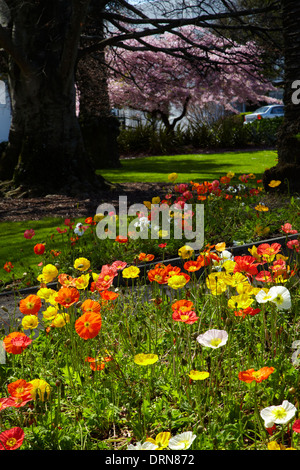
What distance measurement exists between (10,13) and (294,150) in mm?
5609

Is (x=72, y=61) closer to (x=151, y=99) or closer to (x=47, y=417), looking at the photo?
(x=47, y=417)

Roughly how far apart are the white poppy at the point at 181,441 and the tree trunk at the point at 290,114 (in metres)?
6.58

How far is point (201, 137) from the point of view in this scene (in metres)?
21.7

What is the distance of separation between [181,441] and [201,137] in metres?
20.8

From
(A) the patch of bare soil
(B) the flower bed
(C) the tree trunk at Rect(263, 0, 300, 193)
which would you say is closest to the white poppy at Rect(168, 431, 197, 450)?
(B) the flower bed

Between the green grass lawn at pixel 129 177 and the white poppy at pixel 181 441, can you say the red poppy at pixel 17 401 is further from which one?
the green grass lawn at pixel 129 177

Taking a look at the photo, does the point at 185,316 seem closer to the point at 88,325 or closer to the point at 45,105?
the point at 88,325

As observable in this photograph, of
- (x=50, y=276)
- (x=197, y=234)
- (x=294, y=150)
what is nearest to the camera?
(x=50, y=276)

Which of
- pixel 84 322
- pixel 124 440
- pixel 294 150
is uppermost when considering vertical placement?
pixel 294 150

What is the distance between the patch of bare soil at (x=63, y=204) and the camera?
744 cm

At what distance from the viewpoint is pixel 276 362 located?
2.29m

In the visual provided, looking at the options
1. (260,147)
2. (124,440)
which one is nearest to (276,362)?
(124,440)

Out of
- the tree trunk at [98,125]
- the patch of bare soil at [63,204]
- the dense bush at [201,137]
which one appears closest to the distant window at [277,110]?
the dense bush at [201,137]

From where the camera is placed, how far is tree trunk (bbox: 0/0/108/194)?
28.3ft
